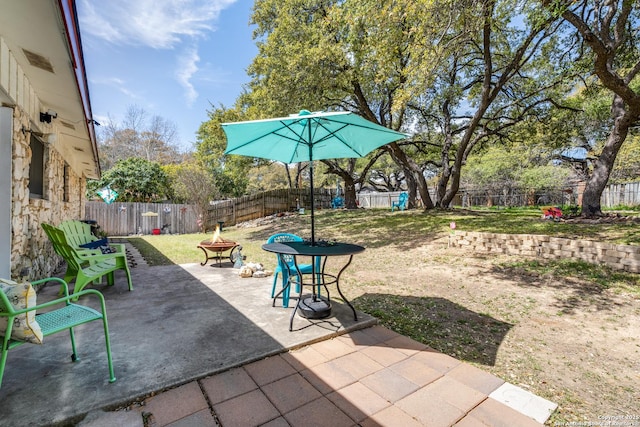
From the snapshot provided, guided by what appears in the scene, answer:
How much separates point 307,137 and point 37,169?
15.5 ft

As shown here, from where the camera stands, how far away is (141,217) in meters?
14.6

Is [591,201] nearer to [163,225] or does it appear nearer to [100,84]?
[163,225]

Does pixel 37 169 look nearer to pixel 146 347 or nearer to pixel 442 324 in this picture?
pixel 146 347

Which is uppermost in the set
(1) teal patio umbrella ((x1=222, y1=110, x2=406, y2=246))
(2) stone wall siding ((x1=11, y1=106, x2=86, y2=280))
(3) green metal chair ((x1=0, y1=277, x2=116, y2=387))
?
(1) teal patio umbrella ((x1=222, y1=110, x2=406, y2=246))

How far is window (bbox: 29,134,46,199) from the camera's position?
4.66m

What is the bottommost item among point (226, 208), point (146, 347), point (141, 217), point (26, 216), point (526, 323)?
point (526, 323)

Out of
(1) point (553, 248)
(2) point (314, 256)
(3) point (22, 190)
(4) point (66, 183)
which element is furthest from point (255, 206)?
(2) point (314, 256)

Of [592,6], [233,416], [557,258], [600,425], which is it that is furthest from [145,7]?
[592,6]

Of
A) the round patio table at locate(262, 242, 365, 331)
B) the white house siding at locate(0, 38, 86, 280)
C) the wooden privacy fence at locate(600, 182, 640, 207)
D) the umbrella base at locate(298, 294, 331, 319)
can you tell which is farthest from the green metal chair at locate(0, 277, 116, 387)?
the wooden privacy fence at locate(600, 182, 640, 207)

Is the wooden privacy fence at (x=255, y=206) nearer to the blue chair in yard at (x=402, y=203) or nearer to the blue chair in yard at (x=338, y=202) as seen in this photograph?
the blue chair in yard at (x=338, y=202)

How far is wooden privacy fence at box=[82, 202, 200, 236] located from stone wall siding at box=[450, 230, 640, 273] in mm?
13085

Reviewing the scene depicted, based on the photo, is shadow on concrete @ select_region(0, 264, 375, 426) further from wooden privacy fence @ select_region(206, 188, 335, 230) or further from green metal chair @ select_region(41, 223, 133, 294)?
wooden privacy fence @ select_region(206, 188, 335, 230)

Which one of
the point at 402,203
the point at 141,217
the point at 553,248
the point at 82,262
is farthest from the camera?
the point at 402,203

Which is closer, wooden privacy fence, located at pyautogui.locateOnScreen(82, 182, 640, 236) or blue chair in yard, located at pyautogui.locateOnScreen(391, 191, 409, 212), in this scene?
wooden privacy fence, located at pyautogui.locateOnScreen(82, 182, 640, 236)
